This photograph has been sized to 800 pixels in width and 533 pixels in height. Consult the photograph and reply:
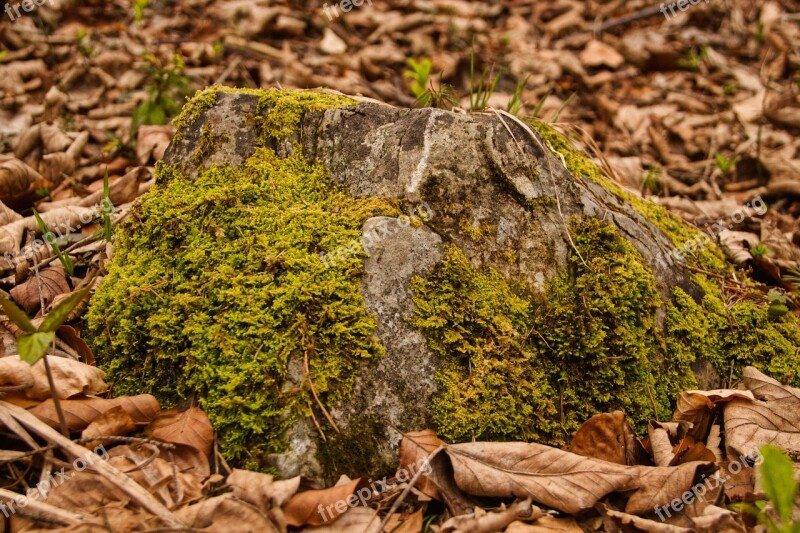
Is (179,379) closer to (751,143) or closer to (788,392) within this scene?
(788,392)

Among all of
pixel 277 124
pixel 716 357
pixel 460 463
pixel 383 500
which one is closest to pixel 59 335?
pixel 277 124

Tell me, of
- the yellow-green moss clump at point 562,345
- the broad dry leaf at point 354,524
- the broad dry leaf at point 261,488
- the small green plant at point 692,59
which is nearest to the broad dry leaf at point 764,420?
the yellow-green moss clump at point 562,345

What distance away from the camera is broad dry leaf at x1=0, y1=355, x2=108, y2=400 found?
188cm

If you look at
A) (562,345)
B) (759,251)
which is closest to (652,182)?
(759,251)

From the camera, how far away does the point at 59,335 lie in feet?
7.20

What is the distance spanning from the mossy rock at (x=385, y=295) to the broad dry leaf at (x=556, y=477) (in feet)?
0.47

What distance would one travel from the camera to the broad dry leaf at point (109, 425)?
1803 millimetres

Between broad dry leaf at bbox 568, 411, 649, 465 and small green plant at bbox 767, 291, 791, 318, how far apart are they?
3.62 feet

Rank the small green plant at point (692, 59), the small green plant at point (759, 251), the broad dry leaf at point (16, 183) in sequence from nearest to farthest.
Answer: the small green plant at point (759, 251) < the broad dry leaf at point (16, 183) < the small green plant at point (692, 59)

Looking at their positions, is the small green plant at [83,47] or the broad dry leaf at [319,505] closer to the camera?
the broad dry leaf at [319,505]

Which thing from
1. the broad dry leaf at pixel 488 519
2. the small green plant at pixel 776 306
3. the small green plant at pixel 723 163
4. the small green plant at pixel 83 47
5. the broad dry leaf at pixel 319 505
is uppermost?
the small green plant at pixel 83 47

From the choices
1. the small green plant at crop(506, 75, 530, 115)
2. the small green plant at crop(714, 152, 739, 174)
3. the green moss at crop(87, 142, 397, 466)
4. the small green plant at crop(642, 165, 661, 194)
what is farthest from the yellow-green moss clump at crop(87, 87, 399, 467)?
the small green plant at crop(714, 152, 739, 174)

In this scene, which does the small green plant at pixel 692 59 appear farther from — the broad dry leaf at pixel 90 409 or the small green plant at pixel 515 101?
the broad dry leaf at pixel 90 409

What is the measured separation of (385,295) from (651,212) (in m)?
1.74
